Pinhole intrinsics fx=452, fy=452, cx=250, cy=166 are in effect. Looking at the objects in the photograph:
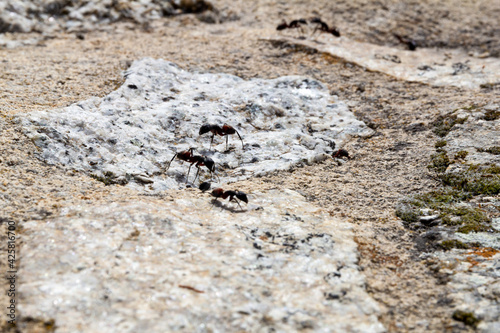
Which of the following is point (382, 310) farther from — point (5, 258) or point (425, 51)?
point (425, 51)

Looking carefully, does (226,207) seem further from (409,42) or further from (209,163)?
(409,42)

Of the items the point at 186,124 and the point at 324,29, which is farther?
the point at 324,29

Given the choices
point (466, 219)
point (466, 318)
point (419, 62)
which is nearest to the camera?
point (466, 318)

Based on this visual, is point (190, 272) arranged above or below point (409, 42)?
below

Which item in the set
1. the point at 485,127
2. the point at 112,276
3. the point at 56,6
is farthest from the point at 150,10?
the point at 112,276

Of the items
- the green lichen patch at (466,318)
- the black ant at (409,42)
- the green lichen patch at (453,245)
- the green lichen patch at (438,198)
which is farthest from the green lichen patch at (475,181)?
the black ant at (409,42)

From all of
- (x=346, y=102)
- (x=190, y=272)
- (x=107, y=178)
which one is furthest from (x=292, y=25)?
(x=190, y=272)

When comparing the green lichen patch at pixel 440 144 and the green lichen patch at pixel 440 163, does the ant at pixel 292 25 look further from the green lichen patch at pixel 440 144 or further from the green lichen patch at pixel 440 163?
the green lichen patch at pixel 440 163

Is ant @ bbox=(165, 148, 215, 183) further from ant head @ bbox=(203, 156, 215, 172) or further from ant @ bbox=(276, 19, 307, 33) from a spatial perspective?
ant @ bbox=(276, 19, 307, 33)
